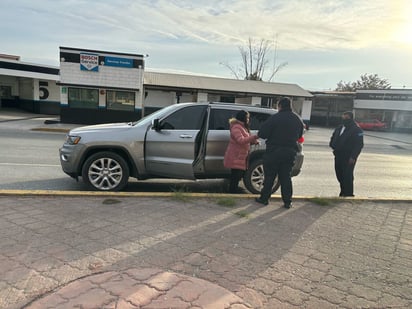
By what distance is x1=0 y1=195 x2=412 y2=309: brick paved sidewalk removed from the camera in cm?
269

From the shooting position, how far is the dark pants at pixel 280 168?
5.02 metres

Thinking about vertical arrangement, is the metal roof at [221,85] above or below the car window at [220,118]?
above

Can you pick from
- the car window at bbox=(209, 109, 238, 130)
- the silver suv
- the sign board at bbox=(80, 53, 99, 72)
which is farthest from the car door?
the sign board at bbox=(80, 53, 99, 72)

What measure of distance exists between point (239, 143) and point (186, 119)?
121cm

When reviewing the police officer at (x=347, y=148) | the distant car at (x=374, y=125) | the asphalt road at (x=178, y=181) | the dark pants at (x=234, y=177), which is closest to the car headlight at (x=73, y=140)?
the asphalt road at (x=178, y=181)

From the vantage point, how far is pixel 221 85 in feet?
89.4

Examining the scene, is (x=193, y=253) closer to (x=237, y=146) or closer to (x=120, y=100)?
(x=237, y=146)

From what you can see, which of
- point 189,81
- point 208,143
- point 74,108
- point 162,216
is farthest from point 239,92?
point 162,216

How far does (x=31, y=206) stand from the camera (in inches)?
176

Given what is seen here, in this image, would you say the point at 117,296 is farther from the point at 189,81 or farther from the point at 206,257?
the point at 189,81

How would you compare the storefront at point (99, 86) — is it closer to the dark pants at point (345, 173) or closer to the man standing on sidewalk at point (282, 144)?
the dark pants at point (345, 173)

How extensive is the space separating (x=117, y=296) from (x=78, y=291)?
1.13 ft

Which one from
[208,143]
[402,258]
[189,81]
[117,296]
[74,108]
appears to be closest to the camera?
[117,296]

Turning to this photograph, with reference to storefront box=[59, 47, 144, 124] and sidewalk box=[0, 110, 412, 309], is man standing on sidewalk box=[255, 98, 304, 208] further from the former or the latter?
storefront box=[59, 47, 144, 124]
